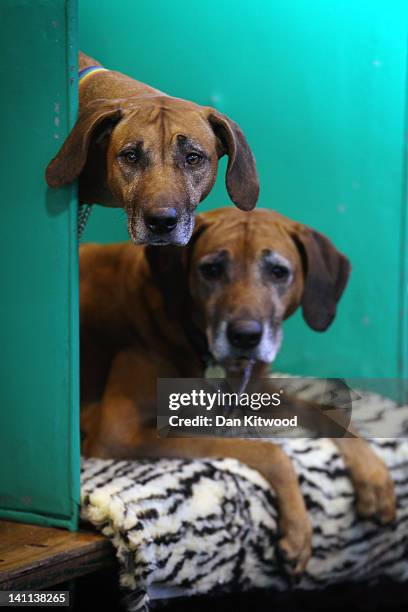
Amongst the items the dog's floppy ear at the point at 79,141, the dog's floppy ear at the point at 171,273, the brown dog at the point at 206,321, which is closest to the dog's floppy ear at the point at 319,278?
the brown dog at the point at 206,321

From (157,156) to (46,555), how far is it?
25.9 inches

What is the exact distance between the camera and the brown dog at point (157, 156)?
1.17m

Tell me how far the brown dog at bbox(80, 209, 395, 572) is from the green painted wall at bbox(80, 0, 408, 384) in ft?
0.33

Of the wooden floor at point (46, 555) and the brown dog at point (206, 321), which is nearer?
the wooden floor at point (46, 555)

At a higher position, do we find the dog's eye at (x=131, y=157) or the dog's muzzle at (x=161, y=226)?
the dog's eye at (x=131, y=157)

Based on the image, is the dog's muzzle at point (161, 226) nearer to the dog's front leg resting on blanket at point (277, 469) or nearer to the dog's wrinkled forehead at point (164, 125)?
the dog's wrinkled forehead at point (164, 125)

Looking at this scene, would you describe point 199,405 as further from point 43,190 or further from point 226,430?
point 43,190

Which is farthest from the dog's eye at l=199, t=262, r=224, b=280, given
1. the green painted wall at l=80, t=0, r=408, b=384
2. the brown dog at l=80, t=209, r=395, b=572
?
the green painted wall at l=80, t=0, r=408, b=384

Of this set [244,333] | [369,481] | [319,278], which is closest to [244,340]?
[244,333]

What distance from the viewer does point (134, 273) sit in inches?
71.4

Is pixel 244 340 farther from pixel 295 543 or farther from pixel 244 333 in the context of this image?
pixel 295 543

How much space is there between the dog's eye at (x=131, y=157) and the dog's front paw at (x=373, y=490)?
84 cm

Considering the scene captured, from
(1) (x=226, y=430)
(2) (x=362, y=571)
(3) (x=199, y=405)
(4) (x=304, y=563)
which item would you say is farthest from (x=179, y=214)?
Answer: (2) (x=362, y=571)

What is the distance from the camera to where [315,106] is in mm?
1723
